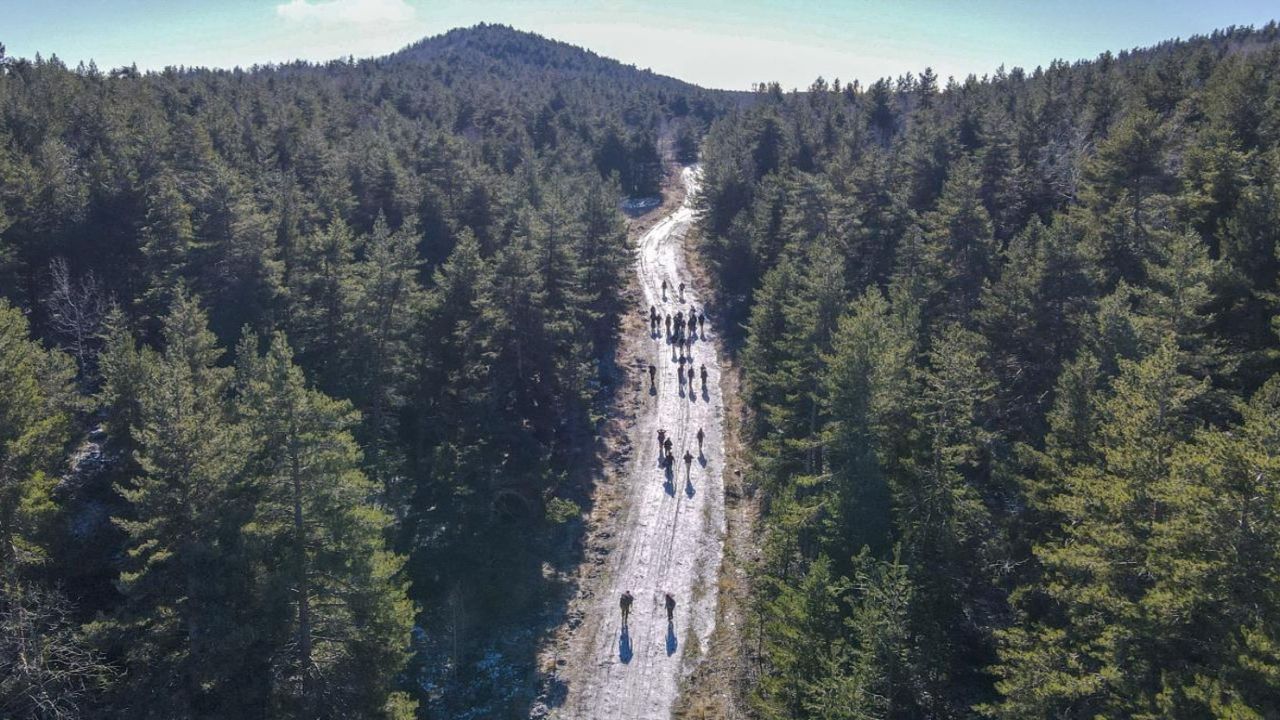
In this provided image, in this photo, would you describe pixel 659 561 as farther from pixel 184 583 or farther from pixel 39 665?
pixel 39 665

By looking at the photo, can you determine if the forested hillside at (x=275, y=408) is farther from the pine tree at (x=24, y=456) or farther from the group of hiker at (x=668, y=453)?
the group of hiker at (x=668, y=453)

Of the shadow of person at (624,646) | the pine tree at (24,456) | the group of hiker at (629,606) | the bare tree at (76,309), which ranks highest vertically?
the bare tree at (76,309)

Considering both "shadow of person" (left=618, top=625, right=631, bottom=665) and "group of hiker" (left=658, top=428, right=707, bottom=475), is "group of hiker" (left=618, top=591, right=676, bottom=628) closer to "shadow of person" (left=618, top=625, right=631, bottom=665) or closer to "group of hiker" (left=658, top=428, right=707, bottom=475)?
"shadow of person" (left=618, top=625, right=631, bottom=665)

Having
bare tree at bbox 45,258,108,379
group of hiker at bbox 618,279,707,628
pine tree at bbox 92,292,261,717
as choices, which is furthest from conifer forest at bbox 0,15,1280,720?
group of hiker at bbox 618,279,707,628

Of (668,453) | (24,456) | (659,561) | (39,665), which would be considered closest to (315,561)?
(39,665)

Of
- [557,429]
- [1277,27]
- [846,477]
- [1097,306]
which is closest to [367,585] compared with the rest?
[846,477]

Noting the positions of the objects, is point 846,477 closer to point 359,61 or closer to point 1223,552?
point 1223,552

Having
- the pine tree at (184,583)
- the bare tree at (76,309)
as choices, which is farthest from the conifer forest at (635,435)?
the bare tree at (76,309)
